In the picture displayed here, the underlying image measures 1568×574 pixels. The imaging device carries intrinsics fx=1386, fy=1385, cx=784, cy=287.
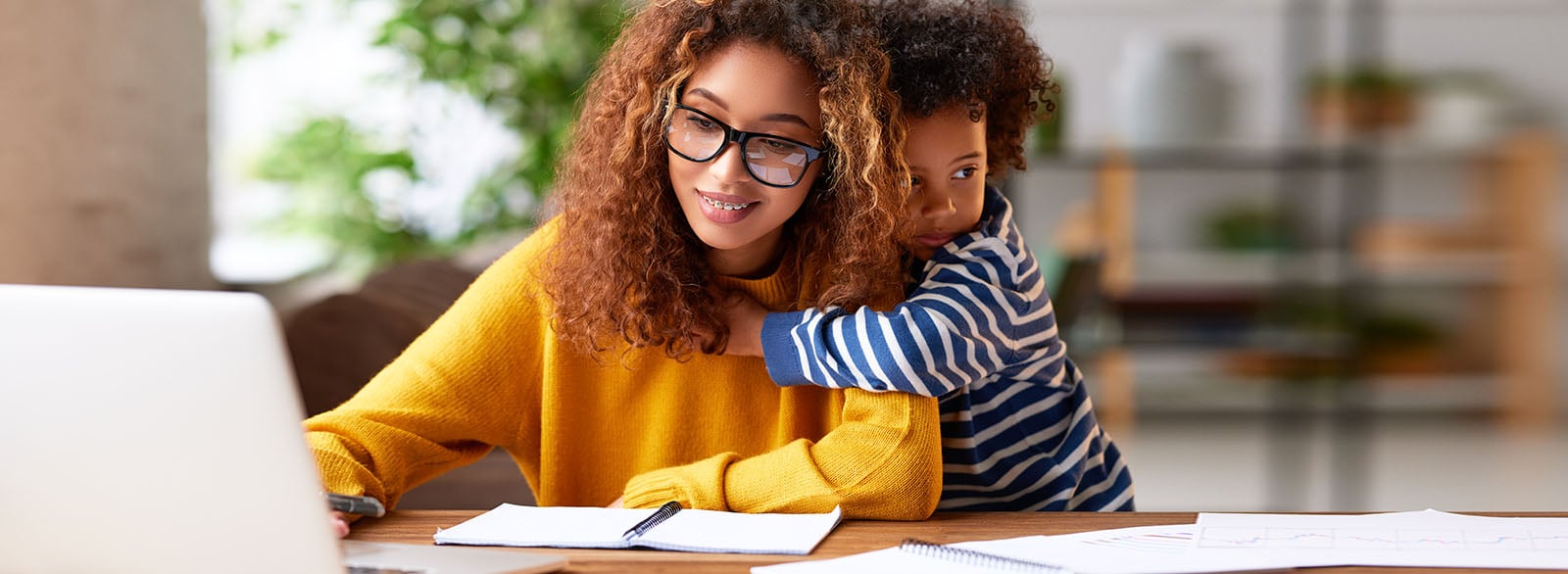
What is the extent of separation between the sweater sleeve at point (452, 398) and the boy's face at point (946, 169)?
0.37 metres

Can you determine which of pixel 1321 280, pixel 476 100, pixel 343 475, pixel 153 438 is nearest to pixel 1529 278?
pixel 1321 280

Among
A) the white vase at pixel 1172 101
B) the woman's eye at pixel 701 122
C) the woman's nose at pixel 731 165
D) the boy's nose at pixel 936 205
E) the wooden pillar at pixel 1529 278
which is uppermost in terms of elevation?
the white vase at pixel 1172 101

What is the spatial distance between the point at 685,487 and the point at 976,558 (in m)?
0.31

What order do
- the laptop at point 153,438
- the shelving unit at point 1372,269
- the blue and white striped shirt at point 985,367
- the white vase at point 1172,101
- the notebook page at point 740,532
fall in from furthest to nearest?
the shelving unit at point 1372,269 → the white vase at point 1172,101 → the blue and white striped shirt at point 985,367 → the notebook page at point 740,532 → the laptop at point 153,438

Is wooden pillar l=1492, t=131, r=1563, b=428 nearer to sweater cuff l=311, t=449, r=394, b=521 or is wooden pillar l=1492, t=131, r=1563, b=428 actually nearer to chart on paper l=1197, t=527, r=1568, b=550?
chart on paper l=1197, t=527, r=1568, b=550

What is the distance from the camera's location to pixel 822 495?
3.69 feet

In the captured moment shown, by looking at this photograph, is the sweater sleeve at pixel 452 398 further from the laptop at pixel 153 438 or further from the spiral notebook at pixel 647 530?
the laptop at pixel 153 438

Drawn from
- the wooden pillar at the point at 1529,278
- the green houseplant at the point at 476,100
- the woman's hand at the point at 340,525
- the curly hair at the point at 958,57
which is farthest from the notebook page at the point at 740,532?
the wooden pillar at the point at 1529,278

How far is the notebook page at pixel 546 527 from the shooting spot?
1.03 meters

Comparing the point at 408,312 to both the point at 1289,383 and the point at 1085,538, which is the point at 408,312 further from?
the point at 1289,383

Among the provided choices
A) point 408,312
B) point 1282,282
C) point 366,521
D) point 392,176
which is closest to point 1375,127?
point 1282,282

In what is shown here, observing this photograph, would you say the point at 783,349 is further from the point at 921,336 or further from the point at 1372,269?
the point at 1372,269

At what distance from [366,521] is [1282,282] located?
4.56m

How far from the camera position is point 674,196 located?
1.25 metres
